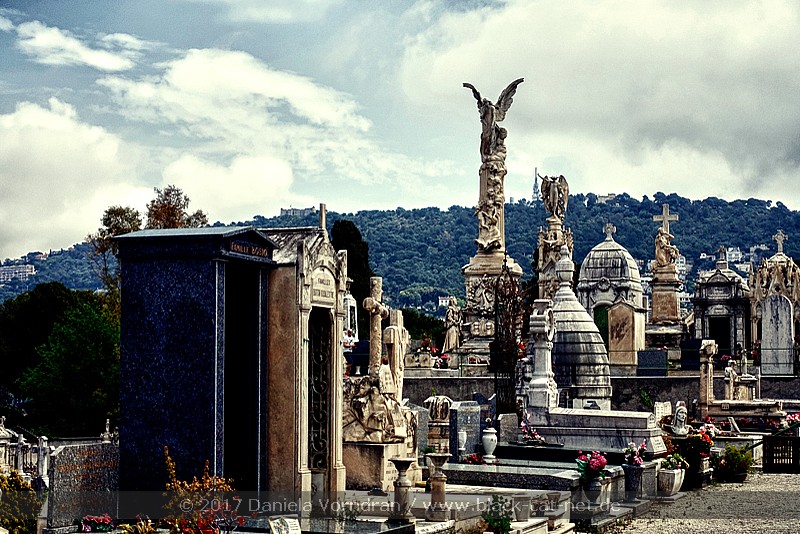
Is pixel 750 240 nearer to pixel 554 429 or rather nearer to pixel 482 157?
pixel 482 157

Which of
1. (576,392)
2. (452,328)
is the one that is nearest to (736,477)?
(576,392)

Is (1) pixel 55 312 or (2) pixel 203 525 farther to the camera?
(1) pixel 55 312

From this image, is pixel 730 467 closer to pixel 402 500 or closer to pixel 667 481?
pixel 667 481

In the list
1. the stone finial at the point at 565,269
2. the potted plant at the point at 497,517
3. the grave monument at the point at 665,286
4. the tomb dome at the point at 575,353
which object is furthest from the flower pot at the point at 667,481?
the grave monument at the point at 665,286

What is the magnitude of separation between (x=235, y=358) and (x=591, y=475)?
5812 mm

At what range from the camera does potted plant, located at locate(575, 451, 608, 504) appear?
51.3 feet

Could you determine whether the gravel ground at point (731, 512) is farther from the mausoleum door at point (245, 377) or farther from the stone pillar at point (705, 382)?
the stone pillar at point (705, 382)

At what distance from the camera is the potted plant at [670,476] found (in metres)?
18.0

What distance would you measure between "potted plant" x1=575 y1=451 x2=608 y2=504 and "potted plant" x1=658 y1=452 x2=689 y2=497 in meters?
2.43

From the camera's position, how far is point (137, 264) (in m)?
11.6

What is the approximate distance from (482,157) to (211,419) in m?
30.4

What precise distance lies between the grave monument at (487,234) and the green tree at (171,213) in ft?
30.3

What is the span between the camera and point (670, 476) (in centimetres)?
1797

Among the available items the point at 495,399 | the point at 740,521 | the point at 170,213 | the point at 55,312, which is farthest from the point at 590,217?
the point at 740,521
